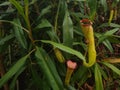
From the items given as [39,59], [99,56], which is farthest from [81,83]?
[39,59]

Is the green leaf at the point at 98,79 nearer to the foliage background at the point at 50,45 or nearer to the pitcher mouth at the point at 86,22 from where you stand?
the foliage background at the point at 50,45

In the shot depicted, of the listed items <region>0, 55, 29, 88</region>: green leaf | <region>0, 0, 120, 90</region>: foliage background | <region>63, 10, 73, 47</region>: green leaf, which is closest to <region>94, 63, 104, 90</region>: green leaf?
<region>0, 0, 120, 90</region>: foliage background

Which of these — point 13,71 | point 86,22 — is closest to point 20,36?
point 13,71

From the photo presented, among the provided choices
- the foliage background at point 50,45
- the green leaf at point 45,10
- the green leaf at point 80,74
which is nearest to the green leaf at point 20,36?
the foliage background at point 50,45

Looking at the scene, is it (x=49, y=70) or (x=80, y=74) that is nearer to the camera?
(x=49, y=70)

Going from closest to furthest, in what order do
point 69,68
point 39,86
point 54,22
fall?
point 69,68 < point 39,86 < point 54,22

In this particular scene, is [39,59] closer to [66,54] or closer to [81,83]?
[66,54]

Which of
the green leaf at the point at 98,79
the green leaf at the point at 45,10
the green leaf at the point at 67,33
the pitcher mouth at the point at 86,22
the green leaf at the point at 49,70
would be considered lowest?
the green leaf at the point at 98,79

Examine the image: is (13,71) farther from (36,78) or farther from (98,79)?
(98,79)
